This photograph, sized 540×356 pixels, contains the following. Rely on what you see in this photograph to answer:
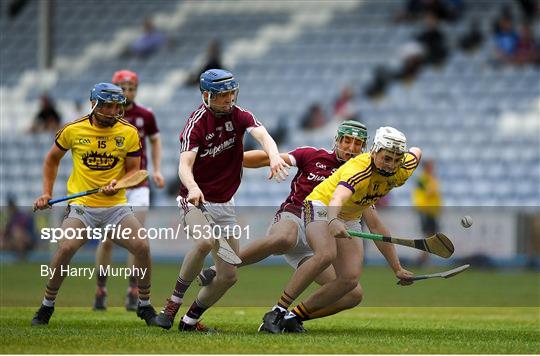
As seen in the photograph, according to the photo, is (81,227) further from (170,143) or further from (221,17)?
(221,17)

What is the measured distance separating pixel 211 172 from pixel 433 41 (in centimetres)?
1454

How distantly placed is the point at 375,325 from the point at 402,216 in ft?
30.0

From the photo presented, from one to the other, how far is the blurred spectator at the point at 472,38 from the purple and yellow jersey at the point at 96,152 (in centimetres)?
1416

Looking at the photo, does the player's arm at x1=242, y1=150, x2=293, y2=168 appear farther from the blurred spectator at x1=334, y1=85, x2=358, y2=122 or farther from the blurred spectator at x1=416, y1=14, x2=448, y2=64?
the blurred spectator at x1=416, y1=14, x2=448, y2=64

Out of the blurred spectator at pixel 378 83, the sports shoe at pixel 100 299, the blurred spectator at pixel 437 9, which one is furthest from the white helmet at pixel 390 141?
the blurred spectator at pixel 437 9

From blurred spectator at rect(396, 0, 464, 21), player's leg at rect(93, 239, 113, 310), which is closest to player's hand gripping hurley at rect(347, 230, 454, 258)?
player's leg at rect(93, 239, 113, 310)

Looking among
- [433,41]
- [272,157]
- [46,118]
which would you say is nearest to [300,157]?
[272,157]

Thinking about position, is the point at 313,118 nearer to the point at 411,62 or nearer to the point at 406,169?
the point at 411,62

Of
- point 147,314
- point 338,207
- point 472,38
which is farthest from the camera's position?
point 472,38

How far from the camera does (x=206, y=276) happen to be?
8.71 metres

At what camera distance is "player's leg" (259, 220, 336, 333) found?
855 cm

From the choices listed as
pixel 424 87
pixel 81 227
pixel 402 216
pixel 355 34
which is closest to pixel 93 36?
pixel 355 34

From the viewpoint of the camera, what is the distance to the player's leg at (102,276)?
11164mm

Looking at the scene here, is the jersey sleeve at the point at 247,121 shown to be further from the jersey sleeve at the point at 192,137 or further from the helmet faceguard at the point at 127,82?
the helmet faceguard at the point at 127,82
